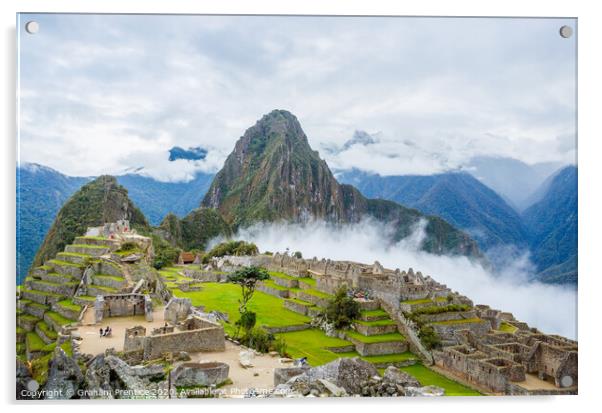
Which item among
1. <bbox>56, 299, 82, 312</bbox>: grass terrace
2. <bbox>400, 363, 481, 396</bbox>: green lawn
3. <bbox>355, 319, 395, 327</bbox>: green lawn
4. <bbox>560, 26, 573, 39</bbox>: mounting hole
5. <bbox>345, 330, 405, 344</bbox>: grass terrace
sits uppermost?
<bbox>560, 26, 573, 39</bbox>: mounting hole

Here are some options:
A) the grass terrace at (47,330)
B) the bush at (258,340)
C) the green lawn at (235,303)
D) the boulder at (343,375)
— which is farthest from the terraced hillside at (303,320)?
the grass terrace at (47,330)

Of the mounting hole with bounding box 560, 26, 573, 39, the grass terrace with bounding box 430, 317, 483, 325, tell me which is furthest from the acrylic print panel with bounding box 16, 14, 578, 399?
the grass terrace with bounding box 430, 317, 483, 325

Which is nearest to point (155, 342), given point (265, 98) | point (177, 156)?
point (177, 156)

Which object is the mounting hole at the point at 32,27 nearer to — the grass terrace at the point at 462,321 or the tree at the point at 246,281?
the tree at the point at 246,281

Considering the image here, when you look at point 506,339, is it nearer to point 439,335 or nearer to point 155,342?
point 439,335

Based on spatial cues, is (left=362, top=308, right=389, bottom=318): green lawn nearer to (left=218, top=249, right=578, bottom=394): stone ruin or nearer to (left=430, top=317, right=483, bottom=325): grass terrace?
(left=218, top=249, right=578, bottom=394): stone ruin

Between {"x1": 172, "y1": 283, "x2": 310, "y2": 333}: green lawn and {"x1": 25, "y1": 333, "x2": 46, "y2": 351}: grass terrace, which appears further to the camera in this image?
{"x1": 172, "y1": 283, "x2": 310, "y2": 333}: green lawn
